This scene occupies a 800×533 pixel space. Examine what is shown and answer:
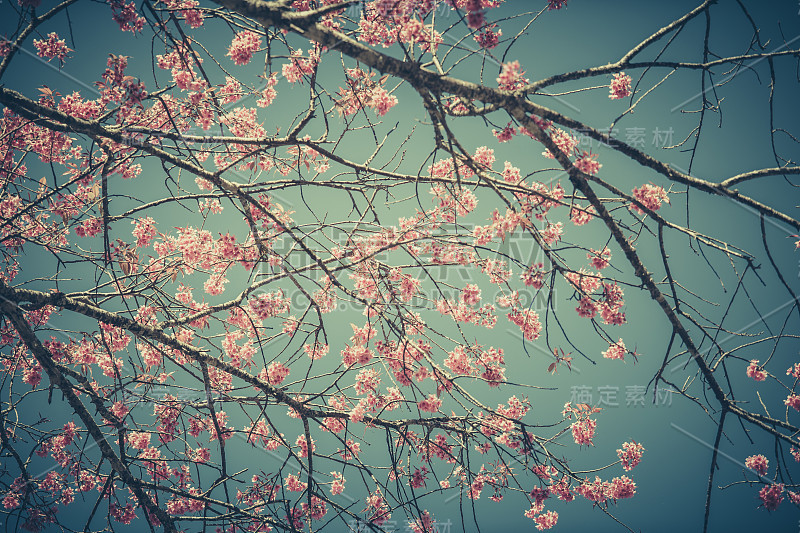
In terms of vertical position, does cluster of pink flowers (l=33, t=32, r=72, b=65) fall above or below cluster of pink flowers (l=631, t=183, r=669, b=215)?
above

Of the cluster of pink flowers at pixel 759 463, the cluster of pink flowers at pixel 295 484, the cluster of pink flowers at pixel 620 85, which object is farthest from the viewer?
the cluster of pink flowers at pixel 295 484

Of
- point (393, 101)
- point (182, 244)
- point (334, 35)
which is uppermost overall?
point (393, 101)

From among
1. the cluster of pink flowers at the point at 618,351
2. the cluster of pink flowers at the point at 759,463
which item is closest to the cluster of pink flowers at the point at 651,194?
the cluster of pink flowers at the point at 618,351

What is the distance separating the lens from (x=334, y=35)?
5.19 feet

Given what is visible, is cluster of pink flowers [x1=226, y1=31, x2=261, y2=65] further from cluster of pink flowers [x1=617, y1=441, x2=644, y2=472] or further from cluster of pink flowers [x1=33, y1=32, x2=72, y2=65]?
cluster of pink flowers [x1=617, y1=441, x2=644, y2=472]

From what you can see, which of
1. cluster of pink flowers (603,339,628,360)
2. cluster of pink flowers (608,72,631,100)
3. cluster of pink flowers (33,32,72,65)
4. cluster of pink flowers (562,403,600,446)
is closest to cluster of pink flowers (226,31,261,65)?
cluster of pink flowers (33,32,72,65)

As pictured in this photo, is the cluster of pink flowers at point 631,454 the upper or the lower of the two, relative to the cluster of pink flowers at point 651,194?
lower

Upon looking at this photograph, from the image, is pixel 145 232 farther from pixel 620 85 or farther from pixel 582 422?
pixel 582 422

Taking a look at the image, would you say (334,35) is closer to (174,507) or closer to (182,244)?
(182,244)

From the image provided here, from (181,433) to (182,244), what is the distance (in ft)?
4.61

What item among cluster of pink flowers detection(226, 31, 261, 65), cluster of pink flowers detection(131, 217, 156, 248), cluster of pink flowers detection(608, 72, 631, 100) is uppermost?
cluster of pink flowers detection(226, 31, 261, 65)

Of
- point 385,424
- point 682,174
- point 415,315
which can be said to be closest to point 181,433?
point 385,424

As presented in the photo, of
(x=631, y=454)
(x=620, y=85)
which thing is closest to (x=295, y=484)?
(x=631, y=454)

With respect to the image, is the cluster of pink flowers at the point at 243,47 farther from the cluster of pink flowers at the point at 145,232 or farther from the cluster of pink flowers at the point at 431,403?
the cluster of pink flowers at the point at 431,403
